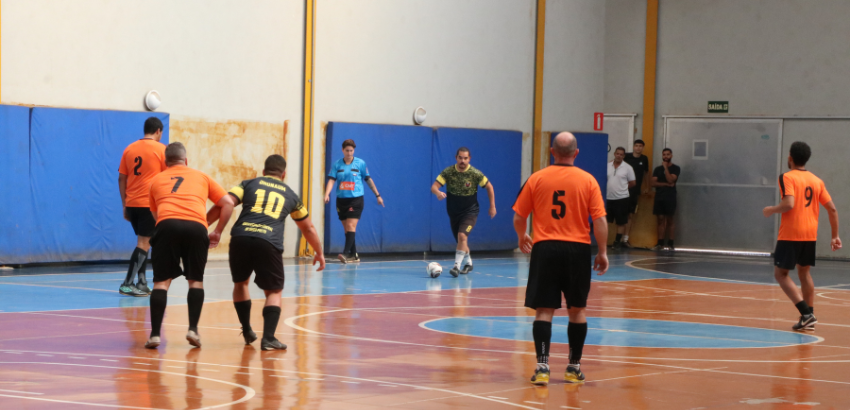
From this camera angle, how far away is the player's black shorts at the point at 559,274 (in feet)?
25.7

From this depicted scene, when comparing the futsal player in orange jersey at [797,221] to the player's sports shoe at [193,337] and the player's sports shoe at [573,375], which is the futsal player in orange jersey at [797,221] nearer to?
the player's sports shoe at [573,375]

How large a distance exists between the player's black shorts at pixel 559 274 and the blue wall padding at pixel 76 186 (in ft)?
36.3

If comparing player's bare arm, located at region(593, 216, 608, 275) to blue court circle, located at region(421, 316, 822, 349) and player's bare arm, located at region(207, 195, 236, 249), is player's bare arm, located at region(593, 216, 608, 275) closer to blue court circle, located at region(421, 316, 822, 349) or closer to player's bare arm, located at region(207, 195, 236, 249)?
blue court circle, located at region(421, 316, 822, 349)

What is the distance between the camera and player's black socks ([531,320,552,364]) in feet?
25.5

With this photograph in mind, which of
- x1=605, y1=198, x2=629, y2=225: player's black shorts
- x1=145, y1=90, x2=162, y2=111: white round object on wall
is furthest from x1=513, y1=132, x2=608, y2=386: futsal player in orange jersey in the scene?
x1=605, y1=198, x2=629, y2=225: player's black shorts

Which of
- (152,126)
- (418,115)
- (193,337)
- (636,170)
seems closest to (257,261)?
(193,337)

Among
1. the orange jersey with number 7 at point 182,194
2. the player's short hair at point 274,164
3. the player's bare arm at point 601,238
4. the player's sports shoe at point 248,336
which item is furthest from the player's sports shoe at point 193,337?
the player's bare arm at point 601,238

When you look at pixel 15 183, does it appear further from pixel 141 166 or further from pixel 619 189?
pixel 619 189

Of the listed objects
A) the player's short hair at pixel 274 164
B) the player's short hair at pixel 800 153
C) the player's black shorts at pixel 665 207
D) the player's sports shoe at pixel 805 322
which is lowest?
the player's sports shoe at pixel 805 322

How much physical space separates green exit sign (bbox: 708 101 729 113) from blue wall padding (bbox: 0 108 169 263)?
45.4 ft

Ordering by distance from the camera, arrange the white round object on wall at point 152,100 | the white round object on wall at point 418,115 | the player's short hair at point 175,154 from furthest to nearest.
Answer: the white round object on wall at point 418,115
the white round object on wall at point 152,100
the player's short hair at point 175,154

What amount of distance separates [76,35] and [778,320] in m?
11.3

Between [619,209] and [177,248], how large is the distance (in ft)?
57.8

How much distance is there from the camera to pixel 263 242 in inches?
365
